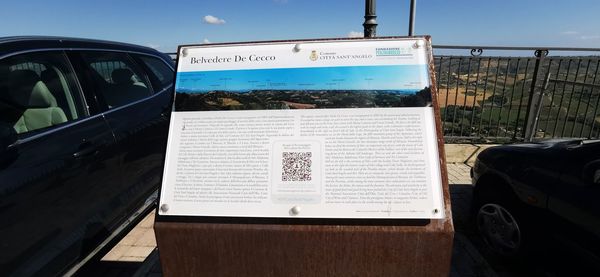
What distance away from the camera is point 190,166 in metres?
1.72

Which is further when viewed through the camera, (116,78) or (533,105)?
(533,105)

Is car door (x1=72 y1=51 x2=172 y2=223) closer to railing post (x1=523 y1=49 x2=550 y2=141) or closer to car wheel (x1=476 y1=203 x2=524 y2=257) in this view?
car wheel (x1=476 y1=203 x2=524 y2=257)

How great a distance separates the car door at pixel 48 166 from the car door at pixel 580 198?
302cm

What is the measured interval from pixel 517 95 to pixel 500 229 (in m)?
3.73

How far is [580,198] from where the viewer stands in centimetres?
212

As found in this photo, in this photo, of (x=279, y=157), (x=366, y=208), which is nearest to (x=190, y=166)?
(x=279, y=157)

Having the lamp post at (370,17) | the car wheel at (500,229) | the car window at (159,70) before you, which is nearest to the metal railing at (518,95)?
the lamp post at (370,17)

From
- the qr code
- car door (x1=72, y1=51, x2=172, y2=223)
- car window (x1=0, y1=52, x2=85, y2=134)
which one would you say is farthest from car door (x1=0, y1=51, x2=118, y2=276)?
the qr code

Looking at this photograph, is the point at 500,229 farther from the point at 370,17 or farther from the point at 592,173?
the point at 370,17

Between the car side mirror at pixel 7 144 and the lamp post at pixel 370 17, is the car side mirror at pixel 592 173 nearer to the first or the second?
the lamp post at pixel 370 17

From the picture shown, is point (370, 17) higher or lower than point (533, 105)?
higher

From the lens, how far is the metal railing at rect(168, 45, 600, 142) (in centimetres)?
509

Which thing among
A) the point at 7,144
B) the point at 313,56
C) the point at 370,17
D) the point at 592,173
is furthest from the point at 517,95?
the point at 7,144

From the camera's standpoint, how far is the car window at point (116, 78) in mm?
2898
